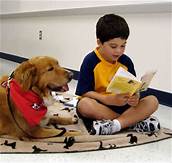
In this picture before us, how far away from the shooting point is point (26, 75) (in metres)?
1.40

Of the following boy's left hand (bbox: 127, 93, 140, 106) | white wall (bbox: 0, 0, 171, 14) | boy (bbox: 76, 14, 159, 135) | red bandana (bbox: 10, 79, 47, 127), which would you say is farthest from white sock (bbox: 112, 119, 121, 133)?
white wall (bbox: 0, 0, 171, 14)

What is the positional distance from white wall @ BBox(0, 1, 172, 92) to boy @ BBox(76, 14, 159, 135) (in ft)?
2.14

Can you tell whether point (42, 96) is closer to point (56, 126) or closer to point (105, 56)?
point (56, 126)

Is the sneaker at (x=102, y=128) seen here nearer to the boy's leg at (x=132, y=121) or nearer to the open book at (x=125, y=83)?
the boy's leg at (x=132, y=121)

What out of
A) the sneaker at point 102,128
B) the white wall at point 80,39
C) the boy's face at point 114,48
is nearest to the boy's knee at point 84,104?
the sneaker at point 102,128

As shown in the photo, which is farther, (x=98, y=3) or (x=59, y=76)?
(x=98, y=3)

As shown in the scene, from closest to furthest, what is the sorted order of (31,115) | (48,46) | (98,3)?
(31,115), (98,3), (48,46)

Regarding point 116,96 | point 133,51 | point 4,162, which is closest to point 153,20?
point 133,51

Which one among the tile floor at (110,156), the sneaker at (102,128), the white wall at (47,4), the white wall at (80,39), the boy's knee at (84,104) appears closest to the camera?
the tile floor at (110,156)

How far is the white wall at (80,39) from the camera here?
2.26m

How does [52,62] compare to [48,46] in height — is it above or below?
above

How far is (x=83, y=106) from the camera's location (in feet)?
5.35

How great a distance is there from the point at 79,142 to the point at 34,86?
0.29 meters

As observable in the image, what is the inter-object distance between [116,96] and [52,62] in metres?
0.32
